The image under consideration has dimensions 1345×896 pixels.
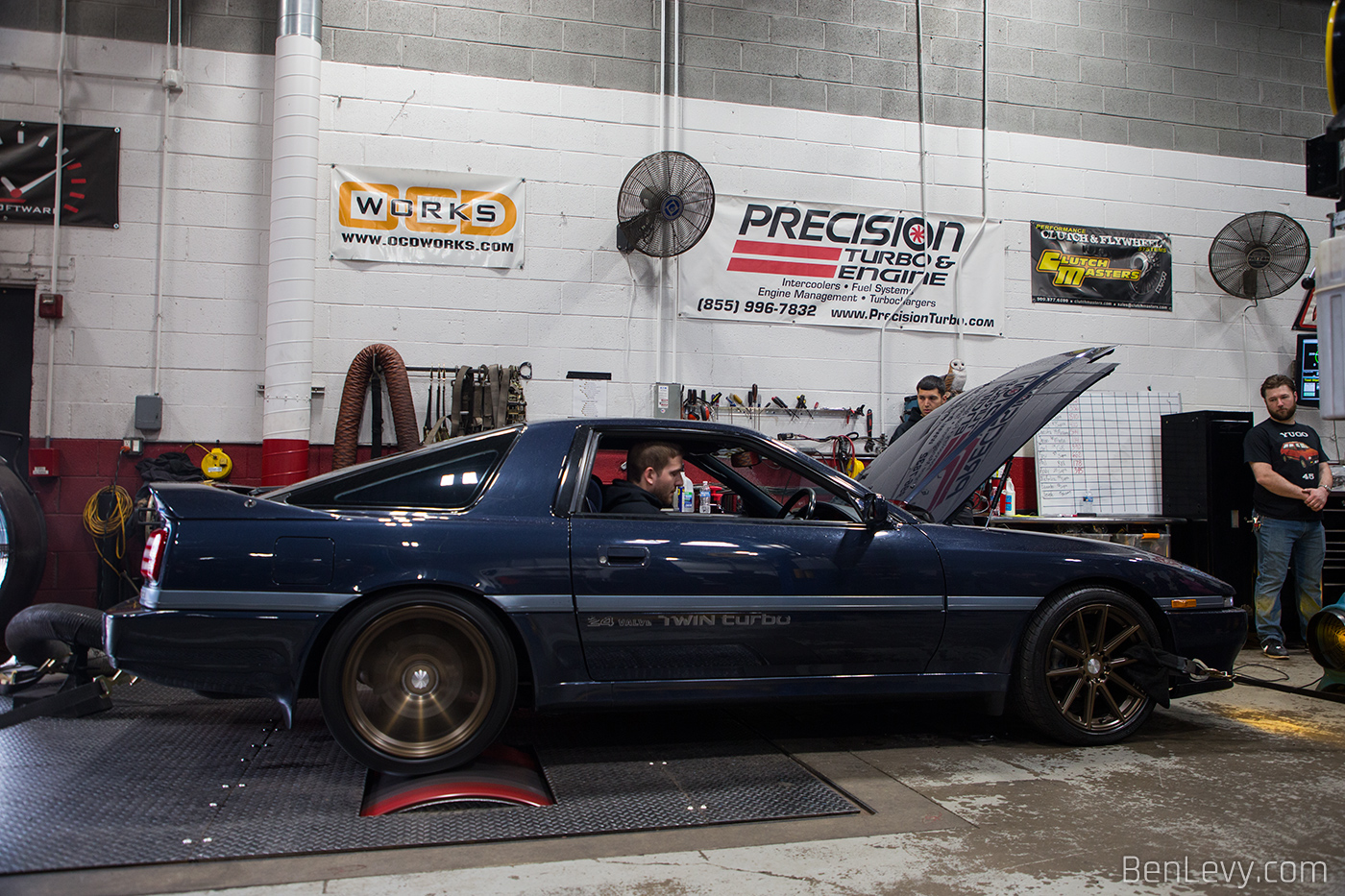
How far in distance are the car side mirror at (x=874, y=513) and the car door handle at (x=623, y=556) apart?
838 millimetres

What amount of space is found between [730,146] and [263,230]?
3.48 meters

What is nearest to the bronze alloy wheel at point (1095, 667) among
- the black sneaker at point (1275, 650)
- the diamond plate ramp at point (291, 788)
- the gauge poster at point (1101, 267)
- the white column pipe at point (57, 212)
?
the diamond plate ramp at point (291, 788)

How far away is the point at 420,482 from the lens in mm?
3098

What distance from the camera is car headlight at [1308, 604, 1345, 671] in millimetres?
4223

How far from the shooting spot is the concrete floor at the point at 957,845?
2191mm

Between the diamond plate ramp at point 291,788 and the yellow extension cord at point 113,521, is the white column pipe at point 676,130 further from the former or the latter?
the yellow extension cord at point 113,521

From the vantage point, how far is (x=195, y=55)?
20.2 ft

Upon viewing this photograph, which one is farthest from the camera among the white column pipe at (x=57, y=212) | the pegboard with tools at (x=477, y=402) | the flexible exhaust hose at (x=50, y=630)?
the pegboard with tools at (x=477, y=402)

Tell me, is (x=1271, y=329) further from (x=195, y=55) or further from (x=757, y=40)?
(x=195, y=55)

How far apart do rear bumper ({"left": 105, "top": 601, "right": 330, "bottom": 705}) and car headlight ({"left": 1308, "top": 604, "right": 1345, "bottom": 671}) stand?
453cm

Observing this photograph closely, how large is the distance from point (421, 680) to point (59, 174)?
5137 mm

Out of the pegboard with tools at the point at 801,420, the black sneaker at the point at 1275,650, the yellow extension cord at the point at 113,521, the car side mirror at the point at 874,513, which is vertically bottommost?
the black sneaker at the point at 1275,650

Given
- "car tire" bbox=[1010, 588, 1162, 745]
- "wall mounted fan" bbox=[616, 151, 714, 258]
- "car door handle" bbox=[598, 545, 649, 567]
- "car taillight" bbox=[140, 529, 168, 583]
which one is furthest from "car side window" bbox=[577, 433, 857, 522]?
"wall mounted fan" bbox=[616, 151, 714, 258]

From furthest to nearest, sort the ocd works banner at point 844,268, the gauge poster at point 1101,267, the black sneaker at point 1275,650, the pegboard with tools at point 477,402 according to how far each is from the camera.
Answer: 1. the gauge poster at point 1101,267
2. the ocd works banner at point 844,268
3. the pegboard with tools at point 477,402
4. the black sneaker at point 1275,650
